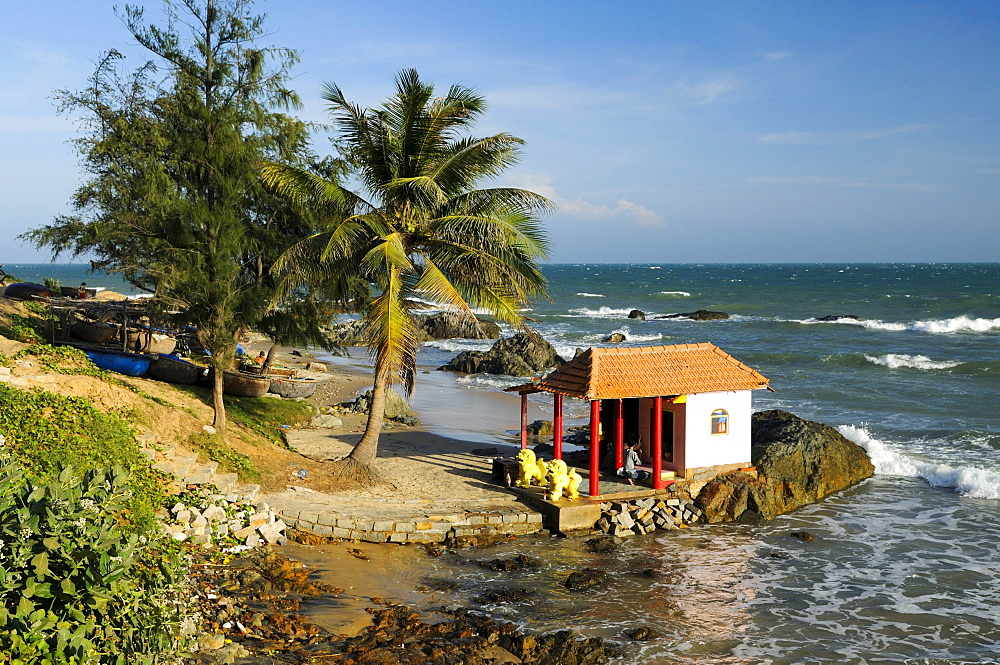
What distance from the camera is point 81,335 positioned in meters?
24.0

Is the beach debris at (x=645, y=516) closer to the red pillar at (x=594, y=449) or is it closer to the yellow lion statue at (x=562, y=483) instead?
the red pillar at (x=594, y=449)

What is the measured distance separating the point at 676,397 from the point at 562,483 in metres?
3.31

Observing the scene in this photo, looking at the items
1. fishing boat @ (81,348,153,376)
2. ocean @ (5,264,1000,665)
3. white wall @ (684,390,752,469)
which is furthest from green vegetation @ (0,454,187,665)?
fishing boat @ (81,348,153,376)

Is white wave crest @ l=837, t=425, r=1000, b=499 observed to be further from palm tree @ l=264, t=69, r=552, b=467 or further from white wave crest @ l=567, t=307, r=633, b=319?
white wave crest @ l=567, t=307, r=633, b=319

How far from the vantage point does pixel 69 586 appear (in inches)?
295

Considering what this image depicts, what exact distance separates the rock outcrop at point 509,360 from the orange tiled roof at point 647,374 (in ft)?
67.1

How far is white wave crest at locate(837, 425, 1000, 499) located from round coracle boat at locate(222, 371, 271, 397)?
56.8 ft

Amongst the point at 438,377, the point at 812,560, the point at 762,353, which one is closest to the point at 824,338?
the point at 762,353

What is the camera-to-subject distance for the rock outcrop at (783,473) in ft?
57.4

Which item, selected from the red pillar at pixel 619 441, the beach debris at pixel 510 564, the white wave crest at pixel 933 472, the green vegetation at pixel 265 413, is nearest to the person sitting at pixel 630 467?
the red pillar at pixel 619 441

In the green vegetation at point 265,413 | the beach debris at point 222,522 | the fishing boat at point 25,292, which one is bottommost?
the beach debris at point 222,522

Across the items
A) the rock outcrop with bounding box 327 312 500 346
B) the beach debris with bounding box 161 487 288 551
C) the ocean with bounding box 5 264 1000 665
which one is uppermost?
the rock outcrop with bounding box 327 312 500 346

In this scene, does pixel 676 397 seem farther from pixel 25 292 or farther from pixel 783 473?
pixel 25 292

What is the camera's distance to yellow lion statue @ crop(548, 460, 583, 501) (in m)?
16.2
